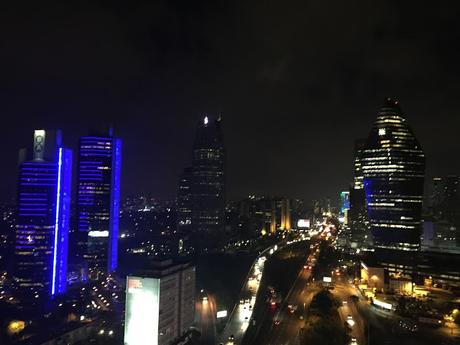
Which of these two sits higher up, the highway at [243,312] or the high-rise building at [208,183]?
the high-rise building at [208,183]

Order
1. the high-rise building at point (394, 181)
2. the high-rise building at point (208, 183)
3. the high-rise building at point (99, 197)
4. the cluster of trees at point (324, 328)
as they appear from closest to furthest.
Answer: the cluster of trees at point (324, 328) → the high-rise building at point (99, 197) → the high-rise building at point (394, 181) → the high-rise building at point (208, 183)

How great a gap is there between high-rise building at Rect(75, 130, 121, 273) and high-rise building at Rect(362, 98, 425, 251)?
3678 centimetres

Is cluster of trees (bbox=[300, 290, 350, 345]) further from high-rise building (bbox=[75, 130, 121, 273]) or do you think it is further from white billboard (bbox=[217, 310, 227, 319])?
high-rise building (bbox=[75, 130, 121, 273])

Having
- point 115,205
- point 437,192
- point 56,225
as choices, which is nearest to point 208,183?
point 115,205

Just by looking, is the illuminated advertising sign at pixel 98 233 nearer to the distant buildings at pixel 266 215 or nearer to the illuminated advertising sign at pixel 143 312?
the illuminated advertising sign at pixel 143 312

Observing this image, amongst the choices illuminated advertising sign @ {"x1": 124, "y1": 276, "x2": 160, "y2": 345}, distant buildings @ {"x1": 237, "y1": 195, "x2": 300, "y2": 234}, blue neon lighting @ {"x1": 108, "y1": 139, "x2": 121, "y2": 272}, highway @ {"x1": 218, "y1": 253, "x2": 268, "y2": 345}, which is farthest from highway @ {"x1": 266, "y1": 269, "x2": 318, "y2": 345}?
distant buildings @ {"x1": 237, "y1": 195, "x2": 300, "y2": 234}

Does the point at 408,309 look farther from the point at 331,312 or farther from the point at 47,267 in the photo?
the point at 47,267

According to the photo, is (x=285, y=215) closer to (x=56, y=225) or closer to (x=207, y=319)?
(x=56, y=225)

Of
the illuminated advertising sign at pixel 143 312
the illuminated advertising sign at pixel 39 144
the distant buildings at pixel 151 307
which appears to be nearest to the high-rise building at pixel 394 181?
the distant buildings at pixel 151 307

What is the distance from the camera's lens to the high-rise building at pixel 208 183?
73.2 meters

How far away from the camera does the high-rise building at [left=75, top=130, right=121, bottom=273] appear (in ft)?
166

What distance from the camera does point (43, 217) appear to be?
127 ft

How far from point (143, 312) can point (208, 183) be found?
5065cm

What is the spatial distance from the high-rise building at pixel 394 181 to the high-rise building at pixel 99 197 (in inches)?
1448
